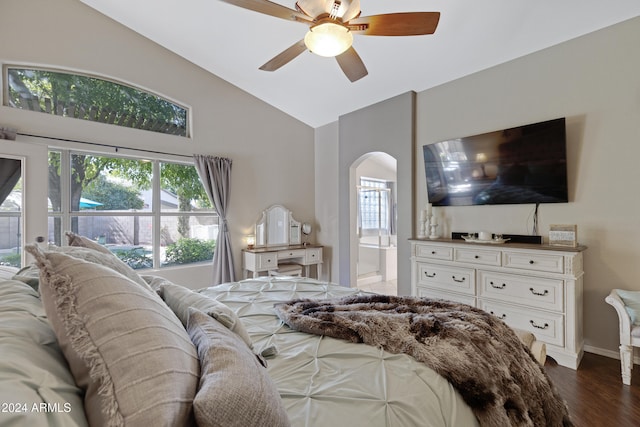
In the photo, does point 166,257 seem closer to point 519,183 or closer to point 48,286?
point 48,286

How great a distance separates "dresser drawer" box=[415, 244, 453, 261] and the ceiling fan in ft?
6.63

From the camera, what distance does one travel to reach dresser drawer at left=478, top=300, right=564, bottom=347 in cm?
226

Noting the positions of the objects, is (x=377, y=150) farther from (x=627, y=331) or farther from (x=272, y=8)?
(x=627, y=331)

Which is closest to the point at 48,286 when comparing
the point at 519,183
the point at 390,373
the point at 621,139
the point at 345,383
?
the point at 345,383

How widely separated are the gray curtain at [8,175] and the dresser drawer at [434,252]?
397 centimetres

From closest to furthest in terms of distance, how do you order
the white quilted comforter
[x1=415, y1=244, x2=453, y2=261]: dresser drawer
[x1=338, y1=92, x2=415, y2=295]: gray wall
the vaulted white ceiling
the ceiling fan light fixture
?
the white quilted comforter → the ceiling fan light fixture → the vaulted white ceiling → [x1=415, y1=244, x2=453, y2=261]: dresser drawer → [x1=338, y1=92, x2=415, y2=295]: gray wall

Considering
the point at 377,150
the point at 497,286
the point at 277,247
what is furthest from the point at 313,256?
the point at 497,286

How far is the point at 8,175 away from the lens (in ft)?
8.37

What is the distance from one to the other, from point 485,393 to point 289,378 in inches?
26.5

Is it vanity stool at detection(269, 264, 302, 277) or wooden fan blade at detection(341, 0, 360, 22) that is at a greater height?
wooden fan blade at detection(341, 0, 360, 22)

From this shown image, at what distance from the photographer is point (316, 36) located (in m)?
1.81

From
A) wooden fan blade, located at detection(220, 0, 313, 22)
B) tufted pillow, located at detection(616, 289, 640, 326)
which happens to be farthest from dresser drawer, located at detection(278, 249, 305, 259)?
tufted pillow, located at detection(616, 289, 640, 326)

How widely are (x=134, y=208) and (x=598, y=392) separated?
14.8 ft

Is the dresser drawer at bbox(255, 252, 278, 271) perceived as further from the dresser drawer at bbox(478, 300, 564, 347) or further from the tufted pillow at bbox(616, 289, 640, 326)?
the tufted pillow at bbox(616, 289, 640, 326)
